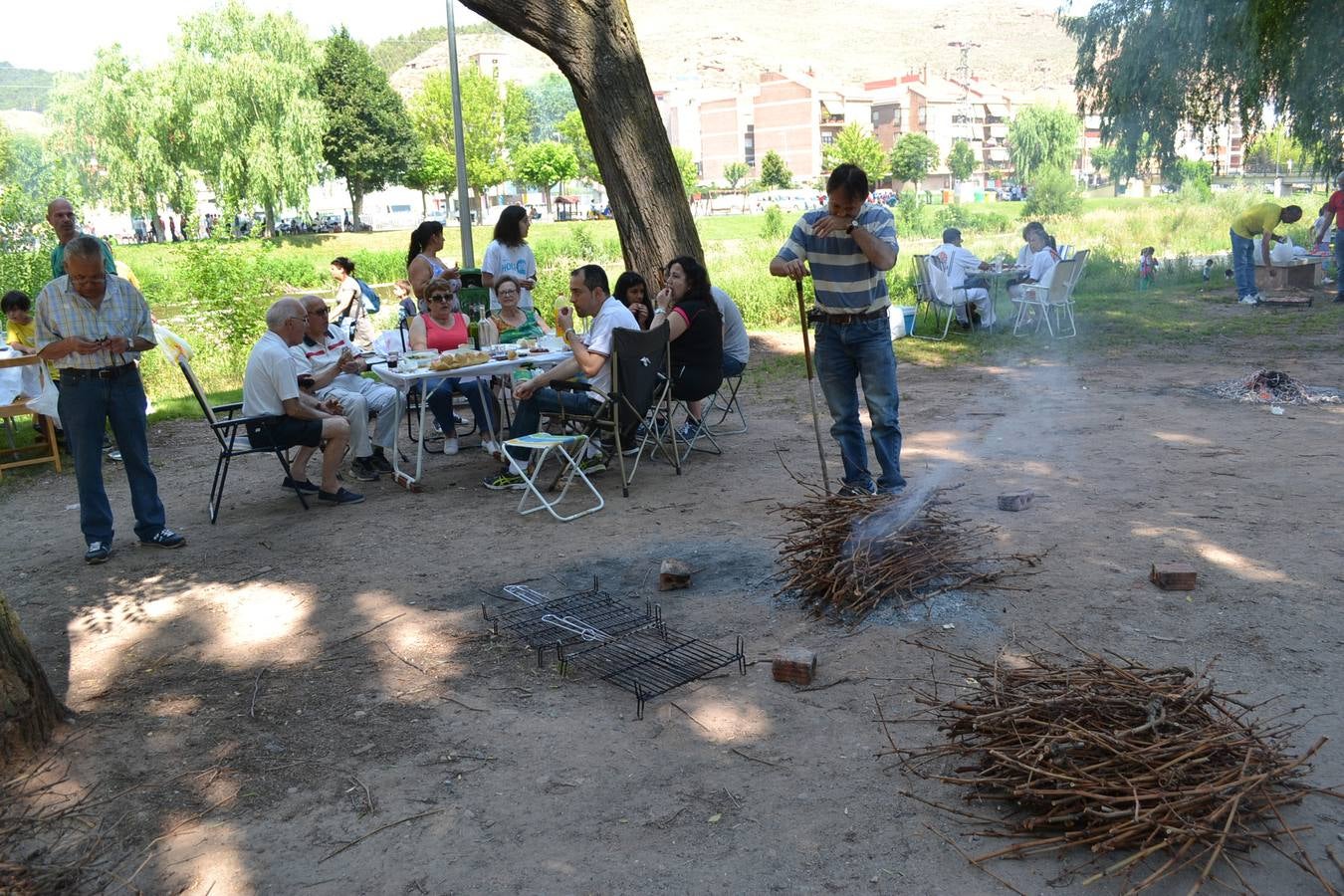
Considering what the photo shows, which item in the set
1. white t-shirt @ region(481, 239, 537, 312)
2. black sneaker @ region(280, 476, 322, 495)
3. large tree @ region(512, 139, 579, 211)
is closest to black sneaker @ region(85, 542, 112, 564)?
black sneaker @ region(280, 476, 322, 495)

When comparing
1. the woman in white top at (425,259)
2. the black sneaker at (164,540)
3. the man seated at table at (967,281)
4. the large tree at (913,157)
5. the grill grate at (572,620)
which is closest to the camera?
the grill grate at (572,620)

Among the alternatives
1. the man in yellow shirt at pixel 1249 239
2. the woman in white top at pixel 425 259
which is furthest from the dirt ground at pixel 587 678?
the man in yellow shirt at pixel 1249 239

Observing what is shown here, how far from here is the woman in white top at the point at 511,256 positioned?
339 inches

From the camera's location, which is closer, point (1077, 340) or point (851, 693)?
point (851, 693)

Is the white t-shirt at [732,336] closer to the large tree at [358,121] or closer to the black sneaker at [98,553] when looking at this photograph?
the black sneaker at [98,553]

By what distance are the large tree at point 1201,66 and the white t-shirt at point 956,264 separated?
6.32 ft

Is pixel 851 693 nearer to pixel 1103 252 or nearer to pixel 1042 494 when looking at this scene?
pixel 1042 494

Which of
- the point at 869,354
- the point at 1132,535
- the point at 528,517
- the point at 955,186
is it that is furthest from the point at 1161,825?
the point at 955,186

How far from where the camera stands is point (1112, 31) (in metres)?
11.6

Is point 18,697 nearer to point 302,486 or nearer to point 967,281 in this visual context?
point 302,486

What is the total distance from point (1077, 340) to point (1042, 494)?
6.34 metres

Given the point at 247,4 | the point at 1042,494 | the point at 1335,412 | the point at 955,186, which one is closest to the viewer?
the point at 1042,494

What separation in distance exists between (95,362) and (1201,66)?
10.7m

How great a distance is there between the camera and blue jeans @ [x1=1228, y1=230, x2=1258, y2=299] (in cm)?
1380
